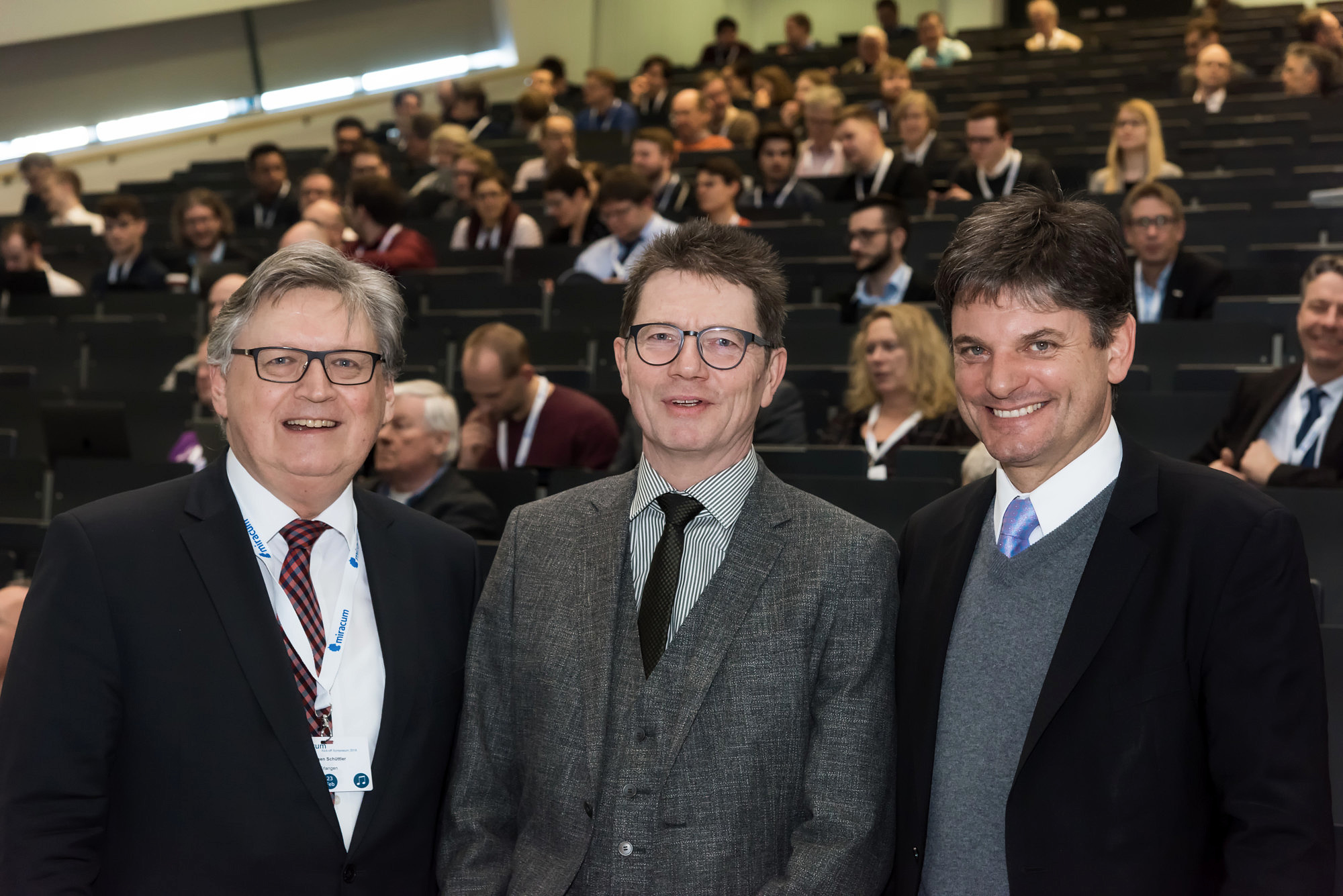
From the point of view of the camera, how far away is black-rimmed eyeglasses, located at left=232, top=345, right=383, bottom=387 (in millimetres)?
A: 1754

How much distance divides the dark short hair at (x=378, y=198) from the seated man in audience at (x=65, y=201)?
3.59m

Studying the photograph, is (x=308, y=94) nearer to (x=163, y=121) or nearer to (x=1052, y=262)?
(x=163, y=121)

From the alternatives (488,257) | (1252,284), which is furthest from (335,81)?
(1252,284)

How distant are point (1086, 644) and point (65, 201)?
32.4ft

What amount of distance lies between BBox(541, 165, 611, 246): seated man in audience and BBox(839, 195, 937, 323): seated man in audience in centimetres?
203

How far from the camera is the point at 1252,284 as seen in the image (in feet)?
18.7

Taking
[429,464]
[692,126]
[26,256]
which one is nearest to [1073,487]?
[429,464]

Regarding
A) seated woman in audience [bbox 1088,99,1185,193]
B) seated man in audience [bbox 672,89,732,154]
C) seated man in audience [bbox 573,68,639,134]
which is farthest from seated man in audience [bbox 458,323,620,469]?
seated man in audience [bbox 573,68,639,134]

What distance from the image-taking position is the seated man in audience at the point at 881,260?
5.64m

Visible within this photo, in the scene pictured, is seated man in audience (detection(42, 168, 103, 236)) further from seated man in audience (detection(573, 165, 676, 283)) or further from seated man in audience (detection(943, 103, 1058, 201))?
seated man in audience (detection(943, 103, 1058, 201))

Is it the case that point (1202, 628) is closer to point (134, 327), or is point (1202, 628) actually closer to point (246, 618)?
point (246, 618)

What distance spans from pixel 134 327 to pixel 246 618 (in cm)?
527

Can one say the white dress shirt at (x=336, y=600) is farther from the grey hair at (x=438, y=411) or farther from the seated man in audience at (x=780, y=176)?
the seated man in audience at (x=780, y=176)

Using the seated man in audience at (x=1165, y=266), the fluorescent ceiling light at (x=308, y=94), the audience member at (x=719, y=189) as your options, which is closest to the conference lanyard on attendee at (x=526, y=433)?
the audience member at (x=719, y=189)
